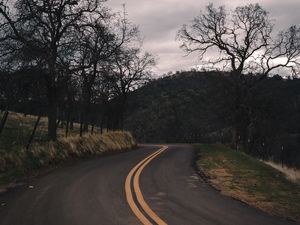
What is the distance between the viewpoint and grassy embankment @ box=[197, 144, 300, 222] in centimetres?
825

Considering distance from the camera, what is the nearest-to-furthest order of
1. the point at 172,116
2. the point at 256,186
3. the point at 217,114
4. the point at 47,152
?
the point at 256,186 → the point at 47,152 → the point at 217,114 → the point at 172,116

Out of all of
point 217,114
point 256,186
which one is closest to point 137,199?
point 256,186

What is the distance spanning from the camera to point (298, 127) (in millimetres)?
61531

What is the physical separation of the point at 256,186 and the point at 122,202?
4827 millimetres

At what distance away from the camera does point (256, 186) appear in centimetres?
1070

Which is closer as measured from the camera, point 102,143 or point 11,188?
point 11,188

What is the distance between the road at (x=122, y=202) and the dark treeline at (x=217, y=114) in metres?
21.3

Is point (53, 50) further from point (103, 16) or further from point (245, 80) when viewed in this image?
point (245, 80)

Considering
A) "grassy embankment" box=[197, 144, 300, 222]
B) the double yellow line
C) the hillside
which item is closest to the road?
the double yellow line

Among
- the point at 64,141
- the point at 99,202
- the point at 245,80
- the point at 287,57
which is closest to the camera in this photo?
the point at 99,202

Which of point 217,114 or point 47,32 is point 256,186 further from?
point 217,114

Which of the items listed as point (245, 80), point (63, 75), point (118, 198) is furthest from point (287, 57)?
point (118, 198)

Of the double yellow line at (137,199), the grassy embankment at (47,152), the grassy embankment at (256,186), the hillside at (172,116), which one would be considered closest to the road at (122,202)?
the double yellow line at (137,199)

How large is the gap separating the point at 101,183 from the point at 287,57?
2244cm
